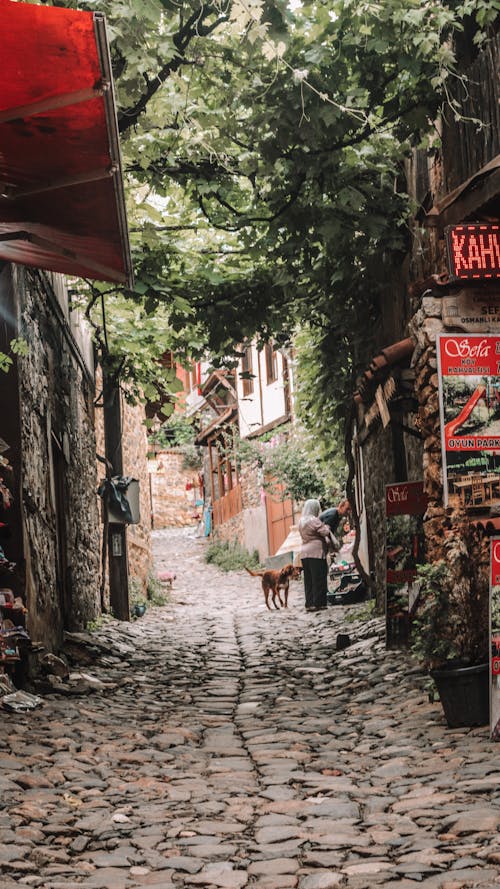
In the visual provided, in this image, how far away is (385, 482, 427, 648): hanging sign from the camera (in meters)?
8.96

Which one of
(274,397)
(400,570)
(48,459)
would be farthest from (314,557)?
(274,397)

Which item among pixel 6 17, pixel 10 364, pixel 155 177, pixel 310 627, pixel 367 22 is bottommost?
pixel 310 627

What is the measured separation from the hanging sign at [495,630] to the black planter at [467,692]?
22 centimetres

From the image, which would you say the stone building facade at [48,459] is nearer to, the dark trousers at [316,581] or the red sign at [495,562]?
the dark trousers at [316,581]

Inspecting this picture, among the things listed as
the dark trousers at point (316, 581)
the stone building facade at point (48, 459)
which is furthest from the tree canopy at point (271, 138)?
the dark trousers at point (316, 581)

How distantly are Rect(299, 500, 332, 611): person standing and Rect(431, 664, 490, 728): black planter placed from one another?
856cm

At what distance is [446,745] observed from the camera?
555cm

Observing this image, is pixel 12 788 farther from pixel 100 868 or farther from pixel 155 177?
pixel 155 177

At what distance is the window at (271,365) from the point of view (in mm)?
26362

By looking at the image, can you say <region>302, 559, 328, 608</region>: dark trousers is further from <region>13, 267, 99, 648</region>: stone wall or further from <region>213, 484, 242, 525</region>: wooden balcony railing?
<region>213, 484, 242, 525</region>: wooden balcony railing

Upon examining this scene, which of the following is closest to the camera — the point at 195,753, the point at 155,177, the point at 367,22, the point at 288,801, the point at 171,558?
the point at 288,801

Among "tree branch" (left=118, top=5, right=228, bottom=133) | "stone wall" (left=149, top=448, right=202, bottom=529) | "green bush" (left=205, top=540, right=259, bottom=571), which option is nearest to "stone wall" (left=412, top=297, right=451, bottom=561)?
"tree branch" (left=118, top=5, right=228, bottom=133)

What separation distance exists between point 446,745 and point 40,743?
7.54 ft

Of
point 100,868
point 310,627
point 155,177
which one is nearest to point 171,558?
point 310,627
